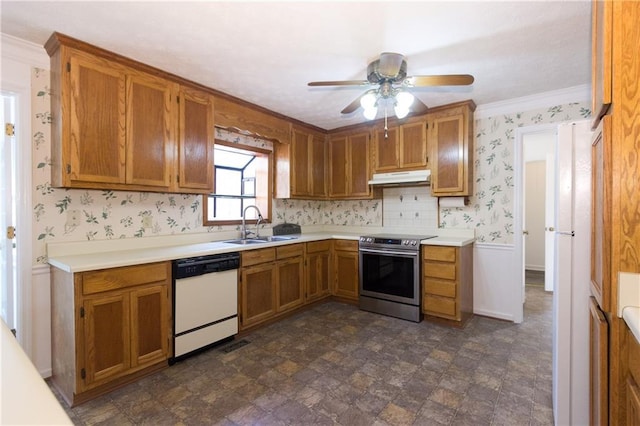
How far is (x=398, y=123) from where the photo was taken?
377cm

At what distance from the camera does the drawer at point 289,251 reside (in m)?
3.31

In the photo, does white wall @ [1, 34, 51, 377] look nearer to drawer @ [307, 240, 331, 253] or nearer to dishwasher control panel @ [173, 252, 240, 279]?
dishwasher control panel @ [173, 252, 240, 279]

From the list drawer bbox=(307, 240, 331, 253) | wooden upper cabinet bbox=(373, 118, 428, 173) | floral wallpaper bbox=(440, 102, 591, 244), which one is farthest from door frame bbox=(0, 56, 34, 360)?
floral wallpaper bbox=(440, 102, 591, 244)

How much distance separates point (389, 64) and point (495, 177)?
78.5 inches

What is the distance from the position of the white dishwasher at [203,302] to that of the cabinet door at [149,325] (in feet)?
0.28

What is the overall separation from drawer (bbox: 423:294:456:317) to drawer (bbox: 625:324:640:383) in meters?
2.15

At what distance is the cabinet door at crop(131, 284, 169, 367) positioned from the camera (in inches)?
85.3

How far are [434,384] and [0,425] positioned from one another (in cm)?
228

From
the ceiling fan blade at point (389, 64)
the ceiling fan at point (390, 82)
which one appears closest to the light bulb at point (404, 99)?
the ceiling fan at point (390, 82)

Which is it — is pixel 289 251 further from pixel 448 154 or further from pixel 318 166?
pixel 448 154

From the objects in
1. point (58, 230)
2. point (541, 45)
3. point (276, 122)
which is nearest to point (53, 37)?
point (58, 230)

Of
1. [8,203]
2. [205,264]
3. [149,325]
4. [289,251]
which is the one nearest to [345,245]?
[289,251]

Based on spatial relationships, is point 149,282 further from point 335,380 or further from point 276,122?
point 276,122

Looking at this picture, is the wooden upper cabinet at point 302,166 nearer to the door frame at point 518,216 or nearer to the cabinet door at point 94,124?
the cabinet door at point 94,124
